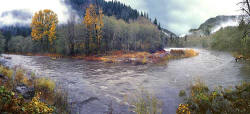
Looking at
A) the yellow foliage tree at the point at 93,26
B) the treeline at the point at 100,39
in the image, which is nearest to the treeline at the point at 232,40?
the treeline at the point at 100,39

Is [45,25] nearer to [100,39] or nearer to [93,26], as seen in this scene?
[93,26]

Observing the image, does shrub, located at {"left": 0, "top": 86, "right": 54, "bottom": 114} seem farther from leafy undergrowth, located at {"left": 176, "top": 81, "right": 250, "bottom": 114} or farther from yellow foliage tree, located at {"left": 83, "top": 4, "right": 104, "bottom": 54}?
yellow foliage tree, located at {"left": 83, "top": 4, "right": 104, "bottom": 54}

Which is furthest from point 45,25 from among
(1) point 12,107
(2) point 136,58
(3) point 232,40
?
(3) point 232,40

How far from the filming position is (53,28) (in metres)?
45.0

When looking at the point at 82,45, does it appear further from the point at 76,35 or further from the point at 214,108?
the point at 214,108

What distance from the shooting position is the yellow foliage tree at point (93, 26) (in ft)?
132

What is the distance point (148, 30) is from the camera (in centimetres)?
5403

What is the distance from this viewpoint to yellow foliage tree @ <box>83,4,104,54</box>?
40.2 metres

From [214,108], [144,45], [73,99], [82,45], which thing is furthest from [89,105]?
[144,45]

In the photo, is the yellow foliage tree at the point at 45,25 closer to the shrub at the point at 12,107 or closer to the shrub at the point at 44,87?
the shrub at the point at 44,87

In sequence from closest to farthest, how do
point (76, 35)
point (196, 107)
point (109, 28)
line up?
point (196, 107), point (76, 35), point (109, 28)

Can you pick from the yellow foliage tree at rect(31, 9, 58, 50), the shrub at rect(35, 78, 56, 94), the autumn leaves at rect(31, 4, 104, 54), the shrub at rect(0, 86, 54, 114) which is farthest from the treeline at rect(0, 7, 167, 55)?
the shrub at rect(0, 86, 54, 114)

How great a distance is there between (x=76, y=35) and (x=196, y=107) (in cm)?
3837

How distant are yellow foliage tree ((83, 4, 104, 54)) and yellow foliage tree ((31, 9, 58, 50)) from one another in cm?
1146
